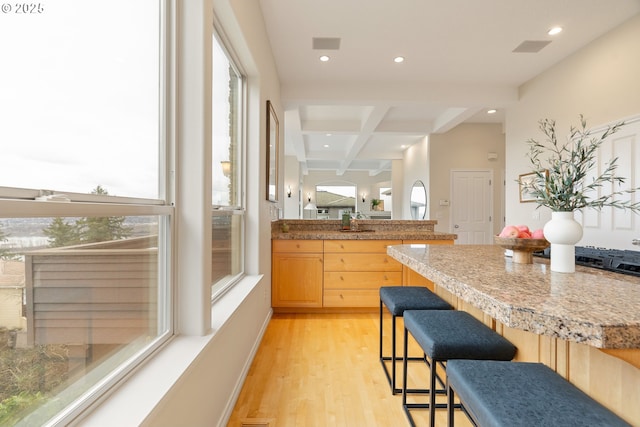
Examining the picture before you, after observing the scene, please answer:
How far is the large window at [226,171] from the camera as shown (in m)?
1.92

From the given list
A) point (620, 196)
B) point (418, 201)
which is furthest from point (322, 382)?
point (418, 201)

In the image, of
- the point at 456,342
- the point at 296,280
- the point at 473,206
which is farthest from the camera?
the point at 473,206

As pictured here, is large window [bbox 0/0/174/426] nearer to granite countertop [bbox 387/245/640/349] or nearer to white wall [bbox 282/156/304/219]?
granite countertop [bbox 387/245/640/349]

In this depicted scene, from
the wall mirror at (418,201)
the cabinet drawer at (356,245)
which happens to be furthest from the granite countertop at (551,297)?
the wall mirror at (418,201)

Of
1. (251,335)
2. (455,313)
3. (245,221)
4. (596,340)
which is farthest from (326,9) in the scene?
(596,340)

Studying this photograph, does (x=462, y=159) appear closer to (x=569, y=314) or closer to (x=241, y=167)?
(x=241, y=167)

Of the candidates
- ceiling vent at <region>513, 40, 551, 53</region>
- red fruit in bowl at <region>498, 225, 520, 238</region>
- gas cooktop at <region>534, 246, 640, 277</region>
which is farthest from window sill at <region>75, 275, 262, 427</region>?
ceiling vent at <region>513, 40, 551, 53</region>

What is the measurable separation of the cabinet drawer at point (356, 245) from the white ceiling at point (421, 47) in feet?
5.81

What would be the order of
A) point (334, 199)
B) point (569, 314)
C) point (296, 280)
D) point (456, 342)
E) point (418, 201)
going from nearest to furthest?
point (569, 314) < point (456, 342) < point (296, 280) < point (418, 201) < point (334, 199)

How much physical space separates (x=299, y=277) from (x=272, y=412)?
1.82m

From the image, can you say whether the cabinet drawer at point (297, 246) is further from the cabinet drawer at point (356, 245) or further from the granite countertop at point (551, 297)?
the granite countertop at point (551, 297)

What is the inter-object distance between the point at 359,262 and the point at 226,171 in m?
1.98

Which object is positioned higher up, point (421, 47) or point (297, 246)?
point (421, 47)

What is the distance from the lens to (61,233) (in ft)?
2.62
